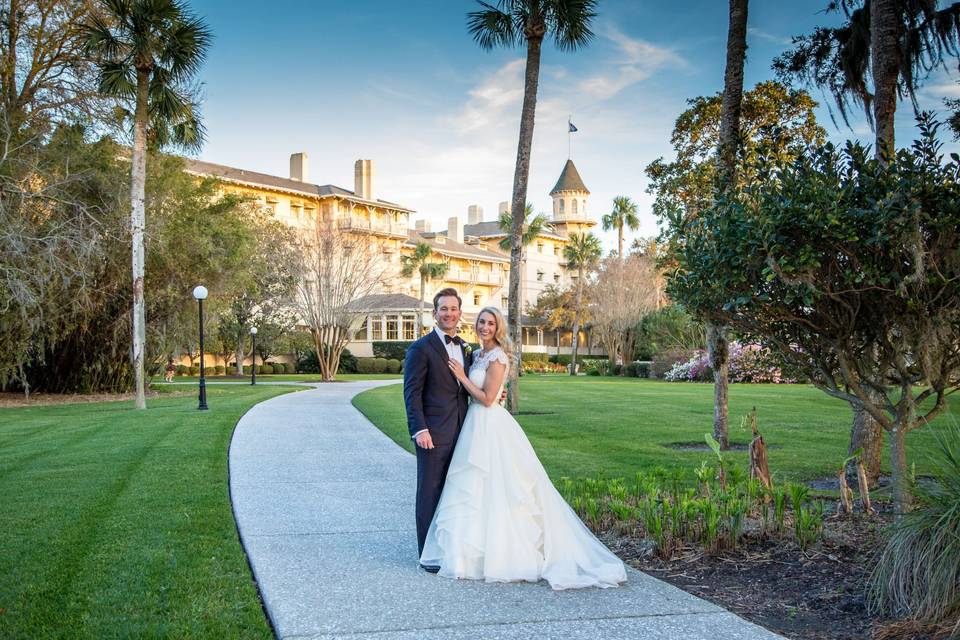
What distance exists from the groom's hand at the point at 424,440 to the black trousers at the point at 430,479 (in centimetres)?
5

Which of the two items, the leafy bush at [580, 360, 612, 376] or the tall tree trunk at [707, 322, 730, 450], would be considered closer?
the tall tree trunk at [707, 322, 730, 450]

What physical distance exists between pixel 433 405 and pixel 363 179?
166 ft

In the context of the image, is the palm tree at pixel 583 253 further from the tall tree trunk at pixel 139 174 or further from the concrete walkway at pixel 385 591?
the concrete walkway at pixel 385 591

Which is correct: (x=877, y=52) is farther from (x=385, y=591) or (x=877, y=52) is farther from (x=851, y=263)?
(x=385, y=591)

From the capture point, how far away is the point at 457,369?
17.7 ft

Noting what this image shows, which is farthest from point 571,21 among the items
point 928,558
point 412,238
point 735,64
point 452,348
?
point 412,238

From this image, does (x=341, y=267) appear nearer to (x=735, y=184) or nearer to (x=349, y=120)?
(x=349, y=120)

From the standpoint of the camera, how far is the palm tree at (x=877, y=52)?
7832 millimetres

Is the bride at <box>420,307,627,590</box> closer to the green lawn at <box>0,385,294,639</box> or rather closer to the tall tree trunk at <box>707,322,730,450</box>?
the green lawn at <box>0,385,294,639</box>

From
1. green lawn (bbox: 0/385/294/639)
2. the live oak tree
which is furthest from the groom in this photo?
the live oak tree

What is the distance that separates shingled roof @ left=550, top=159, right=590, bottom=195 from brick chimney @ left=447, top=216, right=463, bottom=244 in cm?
1342

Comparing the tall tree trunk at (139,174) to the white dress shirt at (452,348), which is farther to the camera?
the tall tree trunk at (139,174)

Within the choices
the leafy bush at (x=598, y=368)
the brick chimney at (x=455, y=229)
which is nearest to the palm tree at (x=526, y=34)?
the leafy bush at (x=598, y=368)

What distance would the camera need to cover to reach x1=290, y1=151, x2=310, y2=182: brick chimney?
54156mm
